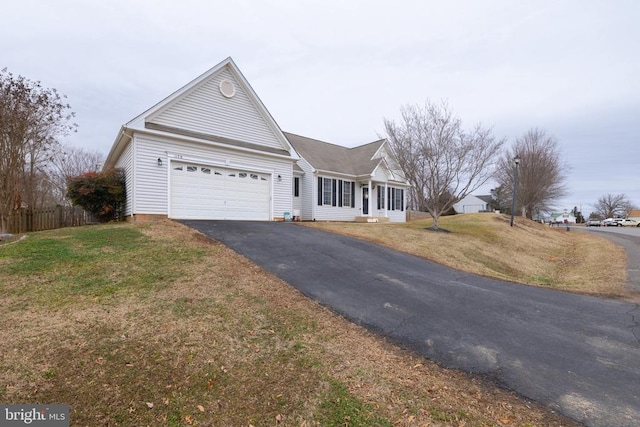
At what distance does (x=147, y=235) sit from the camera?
9.52 meters

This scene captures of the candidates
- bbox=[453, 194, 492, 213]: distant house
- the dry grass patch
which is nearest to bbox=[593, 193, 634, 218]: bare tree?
bbox=[453, 194, 492, 213]: distant house

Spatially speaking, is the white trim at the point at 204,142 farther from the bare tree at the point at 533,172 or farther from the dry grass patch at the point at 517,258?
the bare tree at the point at 533,172

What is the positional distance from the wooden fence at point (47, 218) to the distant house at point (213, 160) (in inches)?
120

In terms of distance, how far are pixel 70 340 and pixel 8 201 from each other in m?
12.9

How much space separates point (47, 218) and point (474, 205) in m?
65.8

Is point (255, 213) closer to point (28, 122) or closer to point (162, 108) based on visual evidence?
point (162, 108)

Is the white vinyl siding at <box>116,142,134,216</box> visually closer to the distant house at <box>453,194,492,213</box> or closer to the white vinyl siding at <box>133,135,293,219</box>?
the white vinyl siding at <box>133,135,293,219</box>

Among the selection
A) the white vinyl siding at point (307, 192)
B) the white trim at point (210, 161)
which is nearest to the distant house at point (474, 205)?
the white vinyl siding at point (307, 192)

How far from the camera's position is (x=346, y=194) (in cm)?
2184

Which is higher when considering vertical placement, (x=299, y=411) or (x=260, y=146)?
(x=260, y=146)

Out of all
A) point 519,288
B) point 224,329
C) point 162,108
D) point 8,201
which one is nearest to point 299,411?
point 224,329

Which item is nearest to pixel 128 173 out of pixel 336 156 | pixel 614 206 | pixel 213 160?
pixel 213 160

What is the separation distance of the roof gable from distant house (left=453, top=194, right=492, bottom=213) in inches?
2111

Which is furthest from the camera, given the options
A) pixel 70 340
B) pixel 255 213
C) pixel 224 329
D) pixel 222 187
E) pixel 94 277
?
pixel 255 213
